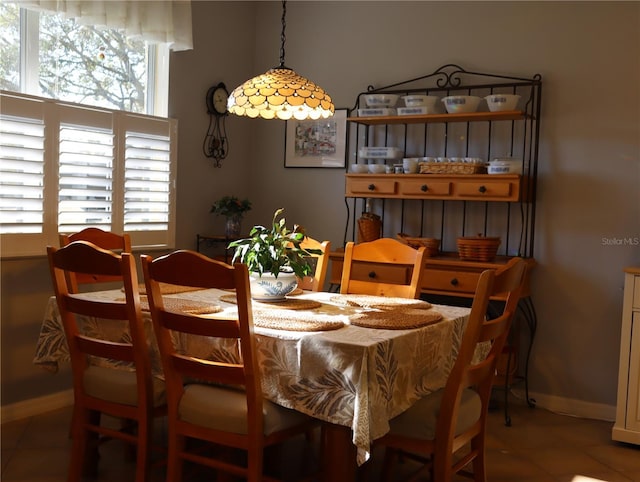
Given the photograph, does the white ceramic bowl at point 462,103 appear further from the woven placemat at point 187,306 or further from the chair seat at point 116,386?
the chair seat at point 116,386

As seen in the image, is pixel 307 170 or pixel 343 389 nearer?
pixel 343 389

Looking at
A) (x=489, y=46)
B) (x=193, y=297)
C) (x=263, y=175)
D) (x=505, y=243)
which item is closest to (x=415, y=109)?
(x=489, y=46)

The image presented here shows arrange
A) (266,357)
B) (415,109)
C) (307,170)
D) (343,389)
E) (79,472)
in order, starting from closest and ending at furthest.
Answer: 1. (343,389)
2. (266,357)
3. (79,472)
4. (415,109)
5. (307,170)

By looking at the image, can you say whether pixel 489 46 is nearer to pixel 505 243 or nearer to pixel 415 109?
pixel 415 109

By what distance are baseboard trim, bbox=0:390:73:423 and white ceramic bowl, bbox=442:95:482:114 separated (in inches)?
101

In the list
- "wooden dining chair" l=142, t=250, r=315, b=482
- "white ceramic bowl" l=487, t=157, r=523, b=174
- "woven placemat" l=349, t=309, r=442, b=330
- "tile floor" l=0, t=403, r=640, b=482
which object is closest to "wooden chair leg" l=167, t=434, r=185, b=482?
"wooden dining chair" l=142, t=250, r=315, b=482

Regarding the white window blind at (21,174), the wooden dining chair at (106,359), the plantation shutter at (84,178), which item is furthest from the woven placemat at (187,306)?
the plantation shutter at (84,178)

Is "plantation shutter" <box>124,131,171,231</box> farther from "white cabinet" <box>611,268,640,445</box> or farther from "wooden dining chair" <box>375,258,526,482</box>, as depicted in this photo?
"white cabinet" <box>611,268,640,445</box>

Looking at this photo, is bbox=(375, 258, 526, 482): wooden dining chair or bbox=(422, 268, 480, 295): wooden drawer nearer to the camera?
bbox=(375, 258, 526, 482): wooden dining chair

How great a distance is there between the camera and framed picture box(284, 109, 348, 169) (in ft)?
14.6

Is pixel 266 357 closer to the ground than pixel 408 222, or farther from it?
closer to the ground

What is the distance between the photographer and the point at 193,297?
2.75 metres

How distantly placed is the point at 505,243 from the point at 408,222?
0.60 meters

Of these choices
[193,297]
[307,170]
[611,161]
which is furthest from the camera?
[307,170]
